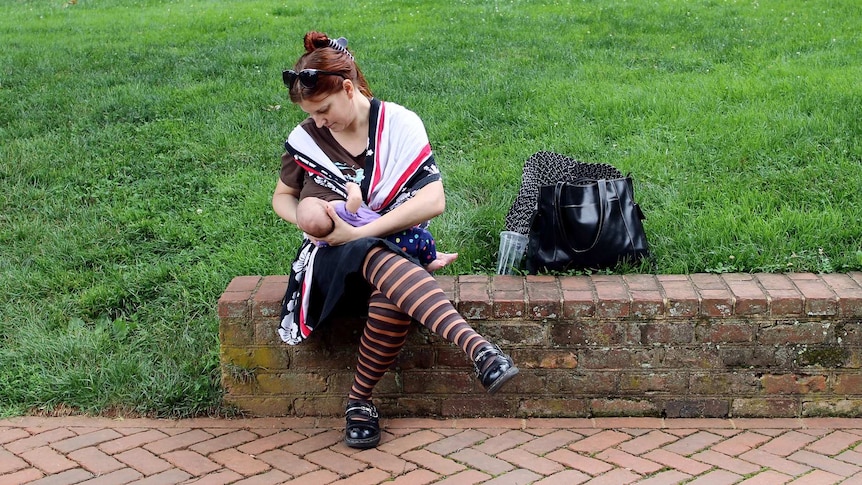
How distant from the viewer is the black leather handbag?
142 inches

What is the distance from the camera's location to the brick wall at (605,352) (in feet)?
11.0

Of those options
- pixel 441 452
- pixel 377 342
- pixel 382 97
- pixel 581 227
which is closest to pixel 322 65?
pixel 377 342

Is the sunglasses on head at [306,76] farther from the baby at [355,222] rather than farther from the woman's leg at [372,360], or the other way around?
the woman's leg at [372,360]

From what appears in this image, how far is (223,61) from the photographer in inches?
295

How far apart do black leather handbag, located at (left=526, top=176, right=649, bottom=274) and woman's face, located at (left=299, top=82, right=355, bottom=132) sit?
864 mm

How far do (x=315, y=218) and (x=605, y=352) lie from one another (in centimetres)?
120

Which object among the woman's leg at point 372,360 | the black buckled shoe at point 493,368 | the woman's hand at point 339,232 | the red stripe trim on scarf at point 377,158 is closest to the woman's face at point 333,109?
the red stripe trim on scarf at point 377,158

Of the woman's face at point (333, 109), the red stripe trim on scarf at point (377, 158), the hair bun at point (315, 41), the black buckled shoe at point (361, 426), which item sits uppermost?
the hair bun at point (315, 41)

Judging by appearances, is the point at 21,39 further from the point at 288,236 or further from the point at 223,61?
the point at 288,236

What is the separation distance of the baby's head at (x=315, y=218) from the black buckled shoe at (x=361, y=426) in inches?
25.7

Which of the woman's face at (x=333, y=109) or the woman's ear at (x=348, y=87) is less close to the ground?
the woman's ear at (x=348, y=87)

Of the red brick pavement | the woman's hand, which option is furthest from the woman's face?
the red brick pavement

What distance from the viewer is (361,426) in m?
3.26

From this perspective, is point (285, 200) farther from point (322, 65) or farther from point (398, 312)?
point (398, 312)
